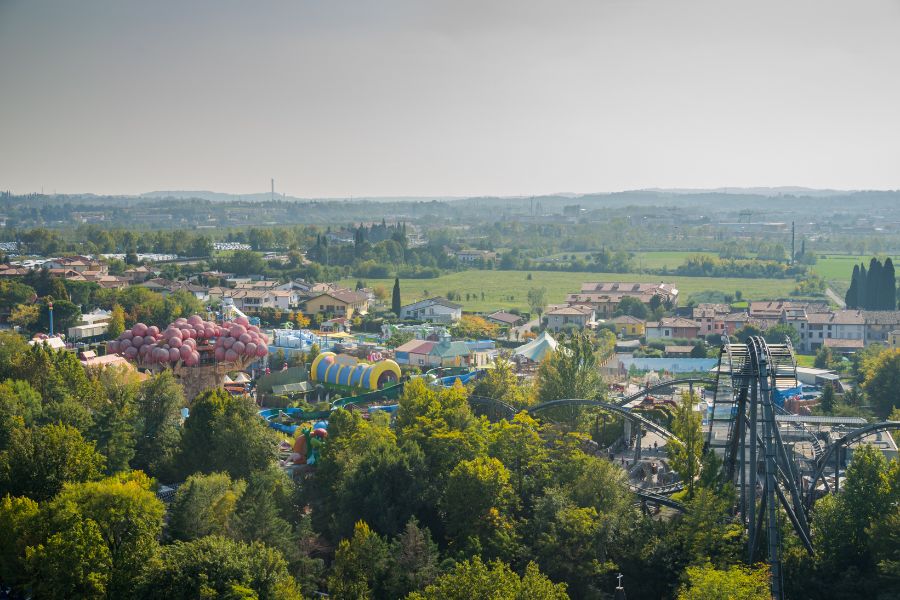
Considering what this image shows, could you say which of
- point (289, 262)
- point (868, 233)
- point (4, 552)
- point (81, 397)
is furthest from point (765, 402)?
point (868, 233)

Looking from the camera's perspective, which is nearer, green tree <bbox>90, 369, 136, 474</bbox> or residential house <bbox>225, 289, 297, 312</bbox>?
green tree <bbox>90, 369, 136, 474</bbox>

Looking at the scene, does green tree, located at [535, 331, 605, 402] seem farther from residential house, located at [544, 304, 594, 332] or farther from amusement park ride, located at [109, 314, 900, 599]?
residential house, located at [544, 304, 594, 332]

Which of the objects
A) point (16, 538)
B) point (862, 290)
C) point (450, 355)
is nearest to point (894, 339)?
point (862, 290)

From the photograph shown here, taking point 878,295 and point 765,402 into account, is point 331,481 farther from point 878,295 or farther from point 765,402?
point 878,295

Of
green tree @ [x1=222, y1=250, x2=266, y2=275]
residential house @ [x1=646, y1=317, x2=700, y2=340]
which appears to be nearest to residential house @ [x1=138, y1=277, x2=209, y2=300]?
green tree @ [x1=222, y1=250, x2=266, y2=275]

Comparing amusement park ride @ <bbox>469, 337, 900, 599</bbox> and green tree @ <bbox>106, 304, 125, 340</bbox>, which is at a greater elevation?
amusement park ride @ <bbox>469, 337, 900, 599</bbox>

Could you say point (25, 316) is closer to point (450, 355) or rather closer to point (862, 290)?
point (450, 355)
